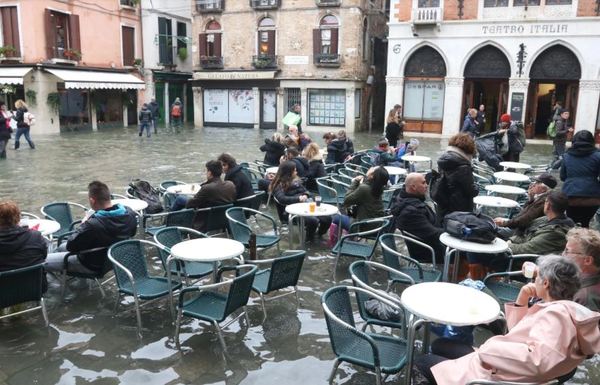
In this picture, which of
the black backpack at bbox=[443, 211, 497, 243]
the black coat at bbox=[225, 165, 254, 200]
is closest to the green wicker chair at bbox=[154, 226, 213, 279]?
the black coat at bbox=[225, 165, 254, 200]

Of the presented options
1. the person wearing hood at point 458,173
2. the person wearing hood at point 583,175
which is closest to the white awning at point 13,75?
the person wearing hood at point 458,173

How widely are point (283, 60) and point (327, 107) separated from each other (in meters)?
3.33

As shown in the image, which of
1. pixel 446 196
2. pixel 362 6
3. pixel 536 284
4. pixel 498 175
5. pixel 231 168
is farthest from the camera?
pixel 362 6

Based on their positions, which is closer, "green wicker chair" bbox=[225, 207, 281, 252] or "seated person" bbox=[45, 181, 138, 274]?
"seated person" bbox=[45, 181, 138, 274]

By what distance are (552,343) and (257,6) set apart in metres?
26.2

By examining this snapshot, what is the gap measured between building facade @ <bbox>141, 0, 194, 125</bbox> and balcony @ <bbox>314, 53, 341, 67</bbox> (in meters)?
9.48

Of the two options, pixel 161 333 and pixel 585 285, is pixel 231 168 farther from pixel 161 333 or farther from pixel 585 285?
pixel 585 285

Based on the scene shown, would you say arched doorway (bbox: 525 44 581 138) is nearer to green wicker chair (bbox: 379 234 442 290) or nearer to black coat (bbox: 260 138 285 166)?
black coat (bbox: 260 138 285 166)

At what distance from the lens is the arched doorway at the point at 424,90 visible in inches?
924

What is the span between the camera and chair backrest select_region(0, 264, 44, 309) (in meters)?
4.30

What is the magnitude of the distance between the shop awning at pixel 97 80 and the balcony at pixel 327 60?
9366 mm

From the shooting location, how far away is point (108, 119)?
27.2 metres

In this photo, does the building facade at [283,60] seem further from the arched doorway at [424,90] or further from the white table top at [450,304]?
the white table top at [450,304]

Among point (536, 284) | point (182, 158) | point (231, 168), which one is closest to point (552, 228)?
point (536, 284)
